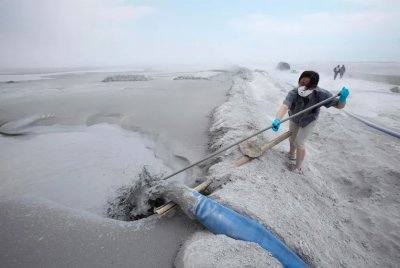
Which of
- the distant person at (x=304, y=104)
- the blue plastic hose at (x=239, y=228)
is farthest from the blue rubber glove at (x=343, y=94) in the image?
the blue plastic hose at (x=239, y=228)

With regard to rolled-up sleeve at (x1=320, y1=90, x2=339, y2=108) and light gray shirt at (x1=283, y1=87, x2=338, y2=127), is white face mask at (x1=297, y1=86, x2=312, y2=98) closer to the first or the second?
light gray shirt at (x1=283, y1=87, x2=338, y2=127)

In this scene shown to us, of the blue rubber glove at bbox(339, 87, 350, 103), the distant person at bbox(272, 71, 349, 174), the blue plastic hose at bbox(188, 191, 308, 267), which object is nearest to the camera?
the blue plastic hose at bbox(188, 191, 308, 267)

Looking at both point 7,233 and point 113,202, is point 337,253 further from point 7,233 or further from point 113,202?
point 7,233

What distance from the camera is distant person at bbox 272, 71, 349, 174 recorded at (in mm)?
3279

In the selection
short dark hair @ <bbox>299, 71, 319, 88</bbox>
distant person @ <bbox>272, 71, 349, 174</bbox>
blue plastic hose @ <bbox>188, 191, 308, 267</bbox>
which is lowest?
blue plastic hose @ <bbox>188, 191, 308, 267</bbox>

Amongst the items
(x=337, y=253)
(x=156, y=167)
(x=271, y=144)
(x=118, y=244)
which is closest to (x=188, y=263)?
(x=118, y=244)

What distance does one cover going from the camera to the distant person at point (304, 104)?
10.8ft

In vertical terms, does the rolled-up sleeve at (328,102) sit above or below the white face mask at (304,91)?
below

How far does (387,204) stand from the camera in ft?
10.4

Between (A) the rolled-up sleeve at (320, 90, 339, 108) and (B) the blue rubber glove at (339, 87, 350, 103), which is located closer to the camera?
(B) the blue rubber glove at (339, 87, 350, 103)

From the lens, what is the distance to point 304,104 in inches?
138

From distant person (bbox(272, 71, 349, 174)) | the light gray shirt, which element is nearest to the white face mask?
distant person (bbox(272, 71, 349, 174))

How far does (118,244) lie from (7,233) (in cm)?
117

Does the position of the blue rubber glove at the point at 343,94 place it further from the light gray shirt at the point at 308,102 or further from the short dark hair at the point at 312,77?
the short dark hair at the point at 312,77
